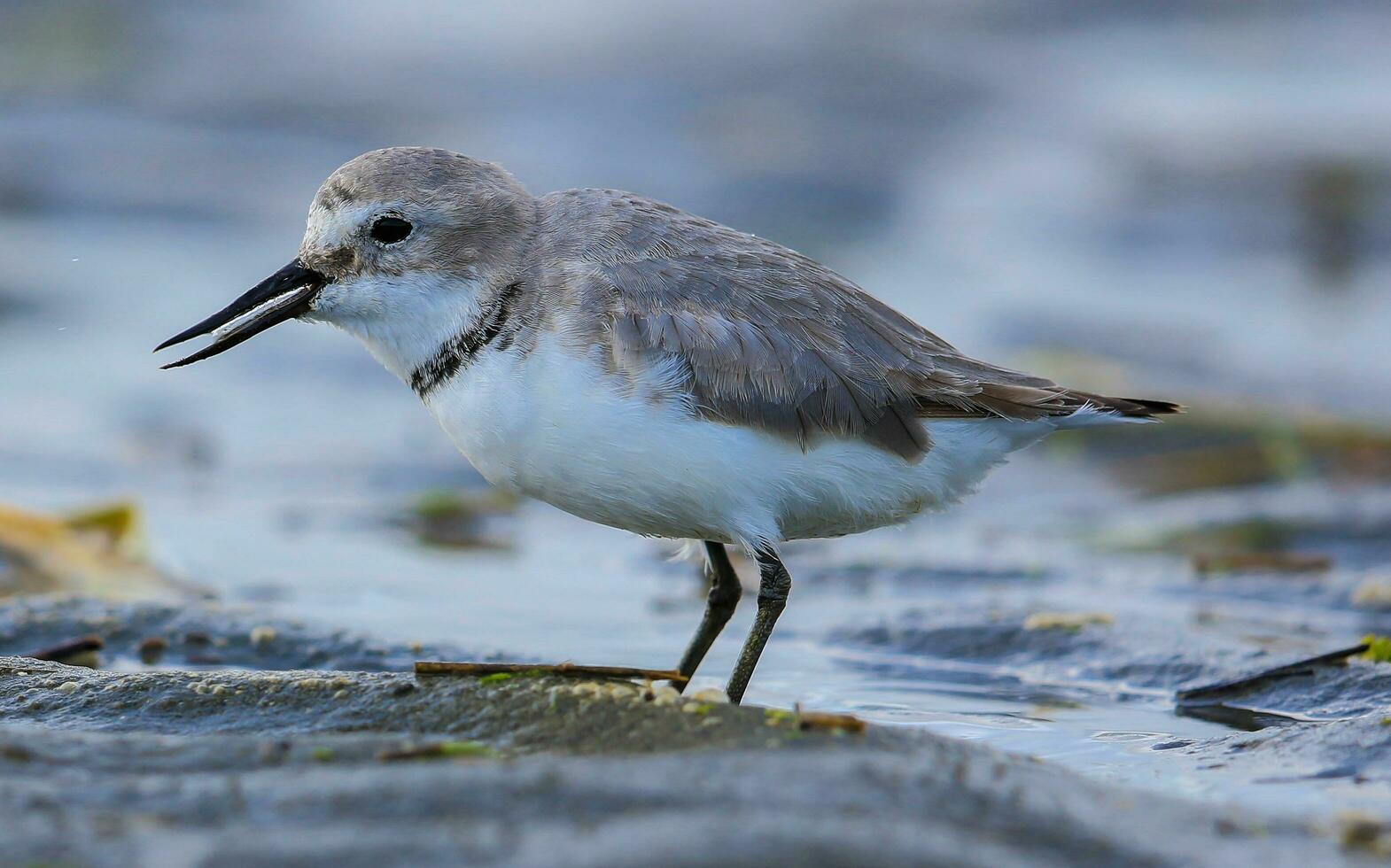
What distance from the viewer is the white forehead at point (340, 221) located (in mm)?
4695

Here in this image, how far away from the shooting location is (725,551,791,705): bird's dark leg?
177 inches

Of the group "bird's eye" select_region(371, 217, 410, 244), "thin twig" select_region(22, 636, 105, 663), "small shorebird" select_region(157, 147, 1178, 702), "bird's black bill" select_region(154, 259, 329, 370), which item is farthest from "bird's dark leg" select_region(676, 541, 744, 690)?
"thin twig" select_region(22, 636, 105, 663)

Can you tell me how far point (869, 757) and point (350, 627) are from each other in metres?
3.10

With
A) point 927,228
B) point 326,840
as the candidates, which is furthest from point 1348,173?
point 326,840

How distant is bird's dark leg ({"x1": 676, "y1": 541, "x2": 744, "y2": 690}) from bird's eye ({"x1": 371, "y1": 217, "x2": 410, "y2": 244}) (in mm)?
1385

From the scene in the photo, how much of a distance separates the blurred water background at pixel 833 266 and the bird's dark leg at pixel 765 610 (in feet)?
1.69

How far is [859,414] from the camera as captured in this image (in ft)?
14.9

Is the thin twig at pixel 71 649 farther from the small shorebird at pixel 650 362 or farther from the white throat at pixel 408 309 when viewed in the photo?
the white throat at pixel 408 309

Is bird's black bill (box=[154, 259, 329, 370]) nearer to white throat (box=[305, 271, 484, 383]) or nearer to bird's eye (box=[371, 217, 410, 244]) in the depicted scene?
white throat (box=[305, 271, 484, 383])

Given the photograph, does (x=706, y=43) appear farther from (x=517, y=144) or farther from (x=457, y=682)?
(x=457, y=682)

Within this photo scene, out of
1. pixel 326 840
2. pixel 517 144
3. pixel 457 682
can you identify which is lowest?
pixel 326 840

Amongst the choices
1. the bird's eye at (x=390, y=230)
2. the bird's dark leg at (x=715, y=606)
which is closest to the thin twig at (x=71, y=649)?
the bird's eye at (x=390, y=230)

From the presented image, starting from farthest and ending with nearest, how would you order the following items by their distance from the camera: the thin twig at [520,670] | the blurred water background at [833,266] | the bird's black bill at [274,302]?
the blurred water background at [833,266], the bird's black bill at [274,302], the thin twig at [520,670]

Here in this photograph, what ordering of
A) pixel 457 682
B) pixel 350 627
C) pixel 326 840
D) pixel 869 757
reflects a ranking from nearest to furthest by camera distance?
pixel 326 840 < pixel 869 757 < pixel 457 682 < pixel 350 627
